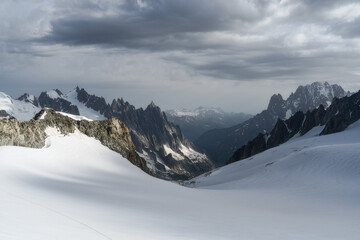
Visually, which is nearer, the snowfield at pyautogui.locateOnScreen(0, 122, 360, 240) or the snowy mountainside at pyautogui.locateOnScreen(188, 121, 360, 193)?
the snowfield at pyautogui.locateOnScreen(0, 122, 360, 240)

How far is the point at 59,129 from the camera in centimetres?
6788

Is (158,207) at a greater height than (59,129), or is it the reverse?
(59,129)

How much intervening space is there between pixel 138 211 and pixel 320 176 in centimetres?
3933

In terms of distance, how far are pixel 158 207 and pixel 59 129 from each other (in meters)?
47.5

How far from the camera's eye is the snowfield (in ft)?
52.0

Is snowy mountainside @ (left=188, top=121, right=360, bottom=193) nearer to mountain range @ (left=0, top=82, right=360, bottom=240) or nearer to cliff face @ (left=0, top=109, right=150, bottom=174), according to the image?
mountain range @ (left=0, top=82, right=360, bottom=240)

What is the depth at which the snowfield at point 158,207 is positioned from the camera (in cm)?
1586

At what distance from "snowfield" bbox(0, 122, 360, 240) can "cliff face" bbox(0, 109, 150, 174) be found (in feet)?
11.5

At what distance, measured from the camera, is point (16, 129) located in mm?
53688

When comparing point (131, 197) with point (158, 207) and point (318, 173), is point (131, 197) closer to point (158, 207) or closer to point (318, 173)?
point (158, 207)

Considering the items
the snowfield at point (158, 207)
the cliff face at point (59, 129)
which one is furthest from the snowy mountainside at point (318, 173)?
the cliff face at point (59, 129)

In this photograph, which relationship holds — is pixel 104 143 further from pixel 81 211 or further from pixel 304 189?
pixel 81 211

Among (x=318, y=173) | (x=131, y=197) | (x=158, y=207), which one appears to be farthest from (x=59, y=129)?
(x=318, y=173)

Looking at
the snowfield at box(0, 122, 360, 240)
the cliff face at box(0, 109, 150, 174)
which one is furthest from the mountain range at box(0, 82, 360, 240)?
the cliff face at box(0, 109, 150, 174)
